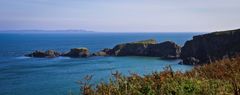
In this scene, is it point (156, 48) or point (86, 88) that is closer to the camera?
point (86, 88)

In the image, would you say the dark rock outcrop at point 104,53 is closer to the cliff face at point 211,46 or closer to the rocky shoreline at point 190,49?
the rocky shoreline at point 190,49

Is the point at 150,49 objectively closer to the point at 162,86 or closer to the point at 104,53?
the point at 104,53

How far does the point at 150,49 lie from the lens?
12531cm

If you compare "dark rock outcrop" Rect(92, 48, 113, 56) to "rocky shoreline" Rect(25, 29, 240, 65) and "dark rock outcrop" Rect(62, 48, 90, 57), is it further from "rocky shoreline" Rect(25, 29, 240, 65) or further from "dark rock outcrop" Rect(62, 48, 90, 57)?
"dark rock outcrop" Rect(62, 48, 90, 57)

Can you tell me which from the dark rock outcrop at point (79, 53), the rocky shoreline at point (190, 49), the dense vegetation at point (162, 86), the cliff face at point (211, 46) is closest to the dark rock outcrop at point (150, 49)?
the rocky shoreline at point (190, 49)

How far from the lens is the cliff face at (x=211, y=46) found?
301ft

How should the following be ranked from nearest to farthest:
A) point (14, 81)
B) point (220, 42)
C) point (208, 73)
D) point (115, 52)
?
point (208, 73), point (14, 81), point (220, 42), point (115, 52)

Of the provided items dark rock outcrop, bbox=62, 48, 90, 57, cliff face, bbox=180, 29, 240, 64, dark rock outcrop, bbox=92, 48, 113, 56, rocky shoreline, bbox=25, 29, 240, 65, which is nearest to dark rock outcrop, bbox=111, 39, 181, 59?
rocky shoreline, bbox=25, 29, 240, 65

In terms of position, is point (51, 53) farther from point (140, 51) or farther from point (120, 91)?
point (120, 91)

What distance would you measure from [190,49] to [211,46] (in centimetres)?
828

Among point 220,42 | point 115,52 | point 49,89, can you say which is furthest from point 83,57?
point 49,89

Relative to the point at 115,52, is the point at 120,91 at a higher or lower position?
higher

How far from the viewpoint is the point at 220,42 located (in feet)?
319

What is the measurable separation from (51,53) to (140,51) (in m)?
26.0
